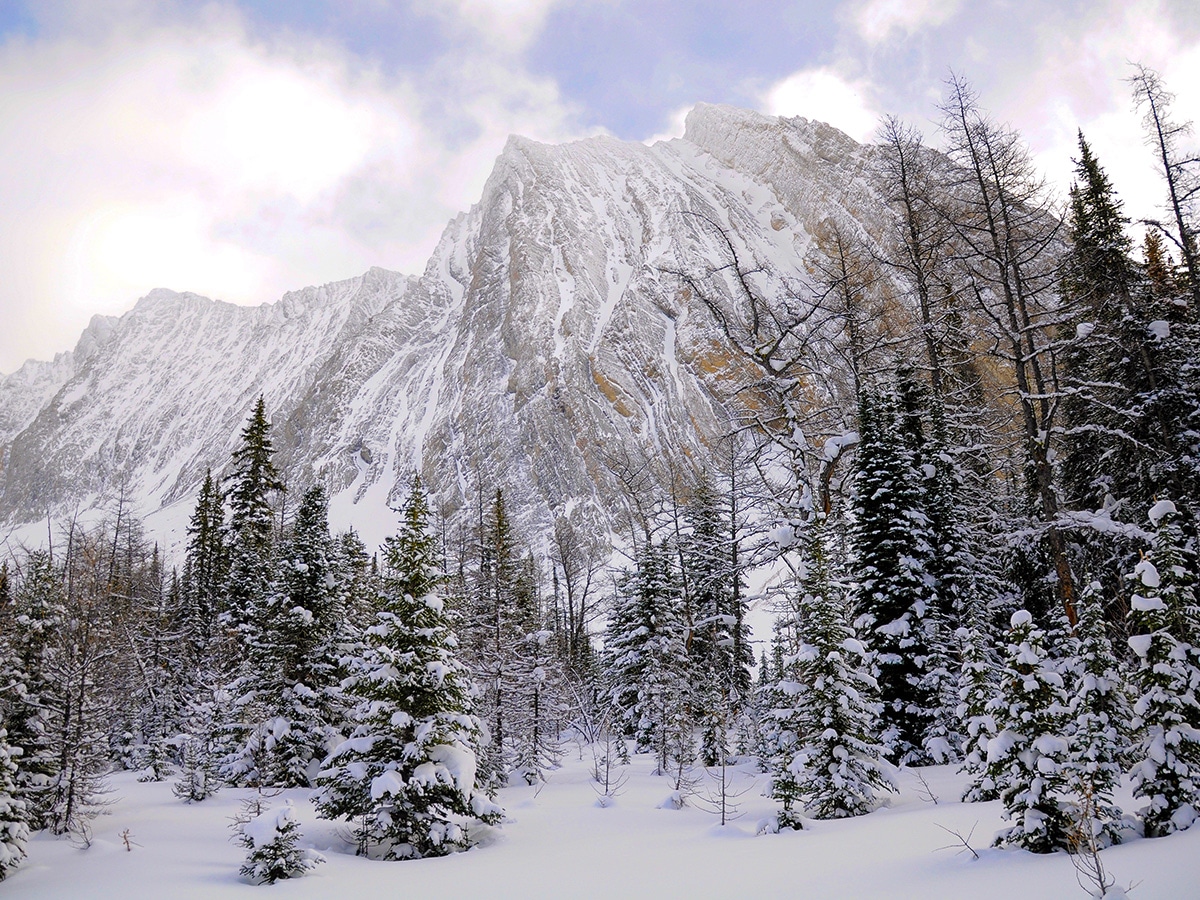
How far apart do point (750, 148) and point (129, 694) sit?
197 m

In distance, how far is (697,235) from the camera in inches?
5674

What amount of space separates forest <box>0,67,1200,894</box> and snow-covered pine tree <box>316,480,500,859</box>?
0.20ft

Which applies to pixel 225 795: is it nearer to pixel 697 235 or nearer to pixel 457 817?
pixel 457 817

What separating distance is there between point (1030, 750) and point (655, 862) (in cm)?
486

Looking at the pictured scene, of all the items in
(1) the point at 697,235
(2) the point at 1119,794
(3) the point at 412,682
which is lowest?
(2) the point at 1119,794

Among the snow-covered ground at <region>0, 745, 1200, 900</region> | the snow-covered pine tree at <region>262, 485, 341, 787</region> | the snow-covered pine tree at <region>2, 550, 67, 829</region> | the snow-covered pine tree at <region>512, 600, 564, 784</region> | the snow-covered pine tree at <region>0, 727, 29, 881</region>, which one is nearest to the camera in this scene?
the snow-covered ground at <region>0, 745, 1200, 900</region>

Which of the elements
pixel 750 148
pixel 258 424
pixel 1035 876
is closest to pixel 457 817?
pixel 1035 876

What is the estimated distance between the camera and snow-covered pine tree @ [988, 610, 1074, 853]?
702 centimetres

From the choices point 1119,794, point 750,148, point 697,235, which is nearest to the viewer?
point 1119,794

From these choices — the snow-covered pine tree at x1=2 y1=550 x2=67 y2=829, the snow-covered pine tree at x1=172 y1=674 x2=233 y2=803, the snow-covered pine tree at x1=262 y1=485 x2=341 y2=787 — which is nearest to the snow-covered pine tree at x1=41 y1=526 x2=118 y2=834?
the snow-covered pine tree at x1=2 y1=550 x2=67 y2=829

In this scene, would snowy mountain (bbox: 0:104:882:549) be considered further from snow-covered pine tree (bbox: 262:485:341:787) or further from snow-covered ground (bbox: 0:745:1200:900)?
snow-covered ground (bbox: 0:745:1200:900)

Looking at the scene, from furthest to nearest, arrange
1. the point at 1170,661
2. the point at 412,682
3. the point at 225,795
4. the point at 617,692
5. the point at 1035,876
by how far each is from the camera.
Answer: the point at 617,692 < the point at 225,795 < the point at 412,682 < the point at 1170,661 < the point at 1035,876

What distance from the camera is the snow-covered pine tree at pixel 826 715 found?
11.2 meters

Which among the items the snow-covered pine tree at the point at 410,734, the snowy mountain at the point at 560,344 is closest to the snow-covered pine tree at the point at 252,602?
the snow-covered pine tree at the point at 410,734
